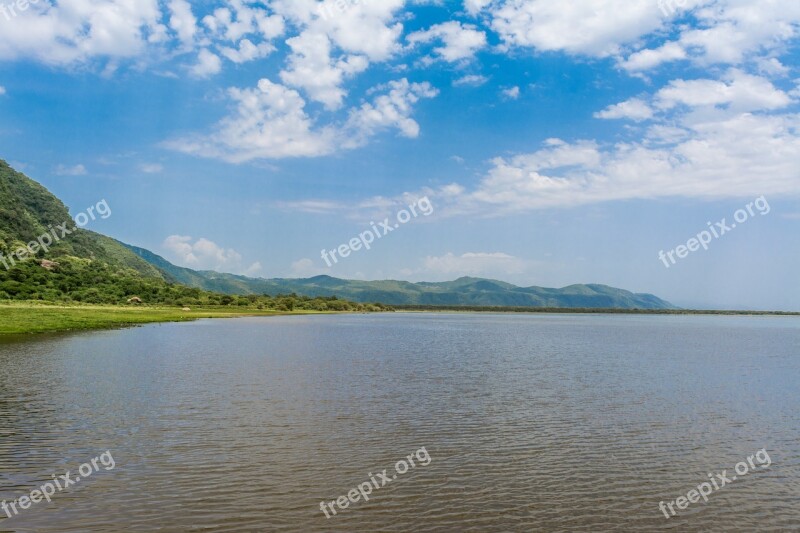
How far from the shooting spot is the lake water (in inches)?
639

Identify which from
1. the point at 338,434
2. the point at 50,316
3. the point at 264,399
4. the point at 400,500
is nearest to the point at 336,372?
the point at 264,399

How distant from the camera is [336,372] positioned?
153 feet

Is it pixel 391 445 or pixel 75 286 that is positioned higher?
pixel 75 286

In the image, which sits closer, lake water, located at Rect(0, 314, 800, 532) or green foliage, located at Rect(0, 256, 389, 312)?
lake water, located at Rect(0, 314, 800, 532)

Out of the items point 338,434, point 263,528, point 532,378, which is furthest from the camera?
point 532,378

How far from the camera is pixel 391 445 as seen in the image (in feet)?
77.9

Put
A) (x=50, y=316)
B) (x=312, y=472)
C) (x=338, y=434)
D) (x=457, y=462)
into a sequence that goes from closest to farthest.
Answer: (x=312, y=472), (x=457, y=462), (x=338, y=434), (x=50, y=316)

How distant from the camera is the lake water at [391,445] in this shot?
639 inches

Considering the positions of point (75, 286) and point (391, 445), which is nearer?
point (391, 445)

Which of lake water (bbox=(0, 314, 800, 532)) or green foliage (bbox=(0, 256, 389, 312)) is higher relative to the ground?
green foliage (bbox=(0, 256, 389, 312))

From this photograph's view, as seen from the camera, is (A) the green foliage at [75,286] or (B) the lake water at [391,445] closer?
(B) the lake water at [391,445]

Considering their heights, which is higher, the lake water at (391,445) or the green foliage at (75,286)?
the green foliage at (75,286)

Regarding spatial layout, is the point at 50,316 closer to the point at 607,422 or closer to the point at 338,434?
the point at 338,434

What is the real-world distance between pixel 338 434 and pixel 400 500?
843 centimetres
